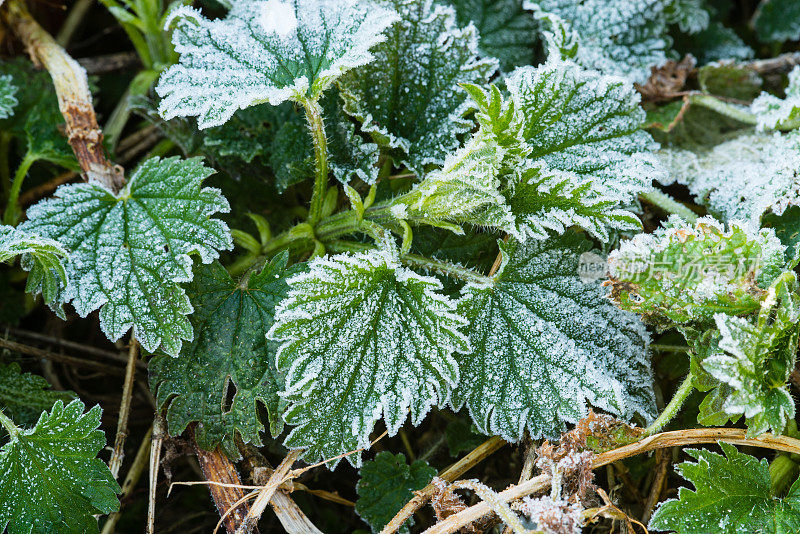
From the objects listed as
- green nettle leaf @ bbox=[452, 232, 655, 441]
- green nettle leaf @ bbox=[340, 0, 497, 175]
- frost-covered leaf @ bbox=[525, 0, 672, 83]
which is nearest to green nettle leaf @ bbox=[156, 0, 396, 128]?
green nettle leaf @ bbox=[340, 0, 497, 175]

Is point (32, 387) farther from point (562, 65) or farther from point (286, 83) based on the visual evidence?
point (562, 65)

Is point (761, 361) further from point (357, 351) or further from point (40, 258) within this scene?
point (40, 258)

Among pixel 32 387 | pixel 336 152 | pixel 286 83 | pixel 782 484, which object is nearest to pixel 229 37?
pixel 286 83

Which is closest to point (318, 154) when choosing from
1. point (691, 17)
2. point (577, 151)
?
point (577, 151)

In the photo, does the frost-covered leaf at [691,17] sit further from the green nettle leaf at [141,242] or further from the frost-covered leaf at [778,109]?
the green nettle leaf at [141,242]

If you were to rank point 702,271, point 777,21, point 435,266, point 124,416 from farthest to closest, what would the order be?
point 777,21 < point 124,416 < point 435,266 < point 702,271
